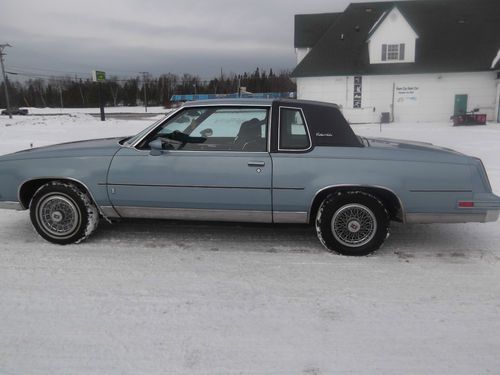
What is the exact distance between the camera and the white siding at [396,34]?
27.5 metres

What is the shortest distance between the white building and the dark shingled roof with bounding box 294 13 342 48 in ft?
13.3

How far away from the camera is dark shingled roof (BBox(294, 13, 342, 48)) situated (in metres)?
33.7

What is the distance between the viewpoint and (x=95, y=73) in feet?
108

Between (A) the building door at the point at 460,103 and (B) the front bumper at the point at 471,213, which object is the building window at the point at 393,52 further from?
(B) the front bumper at the point at 471,213

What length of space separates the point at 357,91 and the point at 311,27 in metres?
9.51

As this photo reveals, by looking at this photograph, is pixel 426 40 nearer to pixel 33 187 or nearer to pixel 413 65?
pixel 413 65

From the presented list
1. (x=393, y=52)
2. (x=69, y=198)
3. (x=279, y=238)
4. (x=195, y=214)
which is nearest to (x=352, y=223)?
(x=279, y=238)

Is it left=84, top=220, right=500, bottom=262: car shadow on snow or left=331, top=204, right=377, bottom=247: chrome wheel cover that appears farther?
left=84, top=220, right=500, bottom=262: car shadow on snow

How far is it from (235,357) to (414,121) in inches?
1088

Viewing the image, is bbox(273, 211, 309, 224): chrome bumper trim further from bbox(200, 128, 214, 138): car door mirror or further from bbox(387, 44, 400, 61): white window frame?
bbox(387, 44, 400, 61): white window frame

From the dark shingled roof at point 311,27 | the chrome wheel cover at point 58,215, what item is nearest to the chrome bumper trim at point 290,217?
the chrome wheel cover at point 58,215

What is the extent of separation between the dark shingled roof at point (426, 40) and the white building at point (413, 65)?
0.19ft

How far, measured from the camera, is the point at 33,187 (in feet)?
15.2

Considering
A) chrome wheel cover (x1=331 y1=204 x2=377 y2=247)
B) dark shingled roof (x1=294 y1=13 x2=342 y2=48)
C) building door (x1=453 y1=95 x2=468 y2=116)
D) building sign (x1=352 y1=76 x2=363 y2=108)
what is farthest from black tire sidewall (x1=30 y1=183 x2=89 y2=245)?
dark shingled roof (x1=294 y1=13 x2=342 y2=48)
